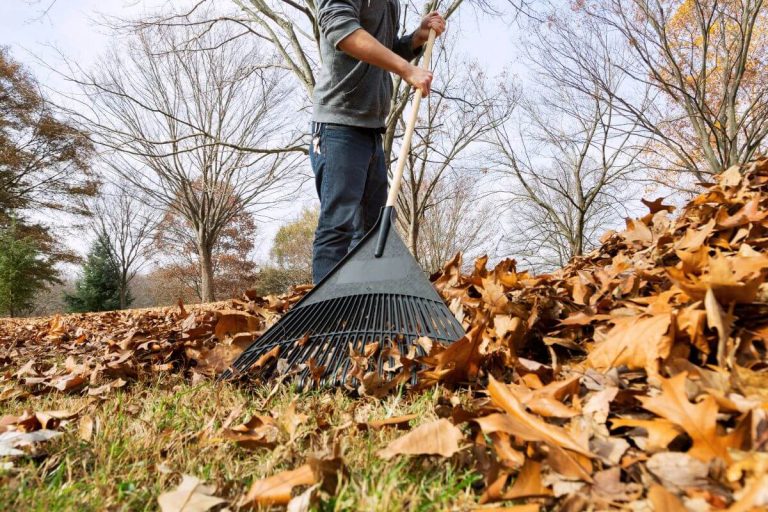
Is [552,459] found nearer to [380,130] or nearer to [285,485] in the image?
[285,485]

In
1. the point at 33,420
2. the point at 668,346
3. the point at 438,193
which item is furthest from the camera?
the point at 438,193

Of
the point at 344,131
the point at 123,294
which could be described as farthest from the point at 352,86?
the point at 123,294

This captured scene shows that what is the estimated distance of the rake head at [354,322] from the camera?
56.9 inches

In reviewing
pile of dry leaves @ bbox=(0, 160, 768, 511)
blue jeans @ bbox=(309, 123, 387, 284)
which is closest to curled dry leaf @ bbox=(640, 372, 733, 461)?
pile of dry leaves @ bbox=(0, 160, 768, 511)

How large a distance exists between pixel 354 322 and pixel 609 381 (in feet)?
2.89

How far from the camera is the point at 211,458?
927 millimetres

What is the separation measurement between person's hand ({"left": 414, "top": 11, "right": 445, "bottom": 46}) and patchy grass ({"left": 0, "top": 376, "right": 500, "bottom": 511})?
2146mm

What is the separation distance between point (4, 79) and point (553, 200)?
20.5 meters

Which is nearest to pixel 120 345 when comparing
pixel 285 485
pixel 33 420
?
pixel 33 420

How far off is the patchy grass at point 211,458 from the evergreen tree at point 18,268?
21.2m

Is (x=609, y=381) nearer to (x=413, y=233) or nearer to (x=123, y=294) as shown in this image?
(x=413, y=233)

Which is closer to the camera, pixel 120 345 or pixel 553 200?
pixel 120 345

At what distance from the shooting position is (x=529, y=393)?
98 cm

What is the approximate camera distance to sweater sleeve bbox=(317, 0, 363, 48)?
2010 millimetres
